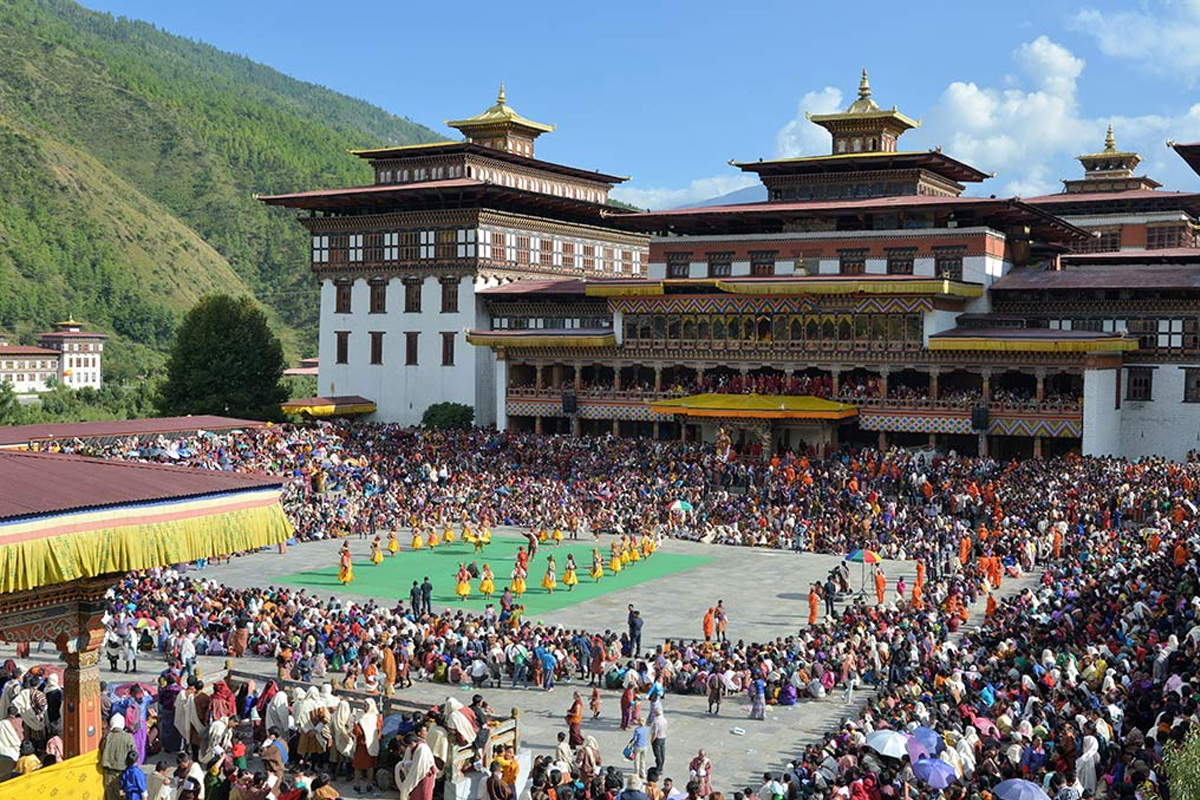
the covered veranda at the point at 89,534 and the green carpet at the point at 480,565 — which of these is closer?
the covered veranda at the point at 89,534

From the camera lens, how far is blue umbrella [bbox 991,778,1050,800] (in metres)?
15.4

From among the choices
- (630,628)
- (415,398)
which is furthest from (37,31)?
(630,628)

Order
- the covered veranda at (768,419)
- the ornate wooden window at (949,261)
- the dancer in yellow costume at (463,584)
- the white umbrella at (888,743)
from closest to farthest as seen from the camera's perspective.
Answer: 1. the white umbrella at (888,743)
2. the dancer in yellow costume at (463,584)
3. the covered veranda at (768,419)
4. the ornate wooden window at (949,261)

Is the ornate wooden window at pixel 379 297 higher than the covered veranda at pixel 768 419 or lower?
higher

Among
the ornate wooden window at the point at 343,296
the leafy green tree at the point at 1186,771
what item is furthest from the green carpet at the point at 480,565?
the ornate wooden window at the point at 343,296

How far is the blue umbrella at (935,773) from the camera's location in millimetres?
17344

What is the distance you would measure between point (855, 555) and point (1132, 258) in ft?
96.3

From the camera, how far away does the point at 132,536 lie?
40.6ft

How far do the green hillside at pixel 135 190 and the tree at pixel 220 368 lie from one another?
6313 cm

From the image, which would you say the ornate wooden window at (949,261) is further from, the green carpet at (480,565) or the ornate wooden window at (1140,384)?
the green carpet at (480,565)

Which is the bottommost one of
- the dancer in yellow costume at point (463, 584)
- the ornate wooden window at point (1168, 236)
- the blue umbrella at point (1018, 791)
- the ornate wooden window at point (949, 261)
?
the dancer in yellow costume at point (463, 584)

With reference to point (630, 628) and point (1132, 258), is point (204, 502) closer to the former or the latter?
point (630, 628)

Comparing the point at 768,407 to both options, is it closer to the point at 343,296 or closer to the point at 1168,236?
the point at 343,296

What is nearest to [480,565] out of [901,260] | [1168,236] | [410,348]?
[901,260]
